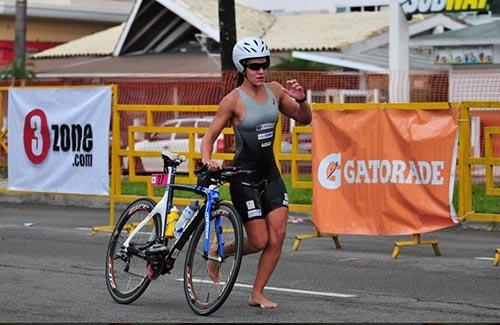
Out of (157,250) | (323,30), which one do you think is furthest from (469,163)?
(323,30)

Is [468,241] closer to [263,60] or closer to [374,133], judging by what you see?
[374,133]

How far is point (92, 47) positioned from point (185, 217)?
115 ft

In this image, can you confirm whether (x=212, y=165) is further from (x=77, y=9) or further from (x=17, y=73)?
(x=77, y=9)

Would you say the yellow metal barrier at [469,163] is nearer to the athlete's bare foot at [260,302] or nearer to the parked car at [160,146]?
the athlete's bare foot at [260,302]

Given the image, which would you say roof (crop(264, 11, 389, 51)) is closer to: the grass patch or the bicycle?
the grass patch

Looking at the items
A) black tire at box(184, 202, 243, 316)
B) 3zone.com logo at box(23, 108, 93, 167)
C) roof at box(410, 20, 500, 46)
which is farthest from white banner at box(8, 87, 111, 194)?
roof at box(410, 20, 500, 46)

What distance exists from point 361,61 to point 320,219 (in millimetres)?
21890

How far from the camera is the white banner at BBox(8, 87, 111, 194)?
1694 centimetres

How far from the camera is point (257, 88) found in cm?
1002

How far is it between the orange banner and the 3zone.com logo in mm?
3715

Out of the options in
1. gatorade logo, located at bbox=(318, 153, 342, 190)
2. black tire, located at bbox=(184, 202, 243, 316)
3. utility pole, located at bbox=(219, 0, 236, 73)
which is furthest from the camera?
utility pole, located at bbox=(219, 0, 236, 73)

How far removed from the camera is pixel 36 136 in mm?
18266

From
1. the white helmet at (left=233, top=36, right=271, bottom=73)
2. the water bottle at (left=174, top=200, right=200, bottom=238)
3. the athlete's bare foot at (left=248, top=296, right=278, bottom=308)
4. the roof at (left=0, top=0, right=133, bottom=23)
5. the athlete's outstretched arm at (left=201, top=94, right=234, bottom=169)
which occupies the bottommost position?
the athlete's bare foot at (left=248, top=296, right=278, bottom=308)

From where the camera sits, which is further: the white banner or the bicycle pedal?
the white banner
